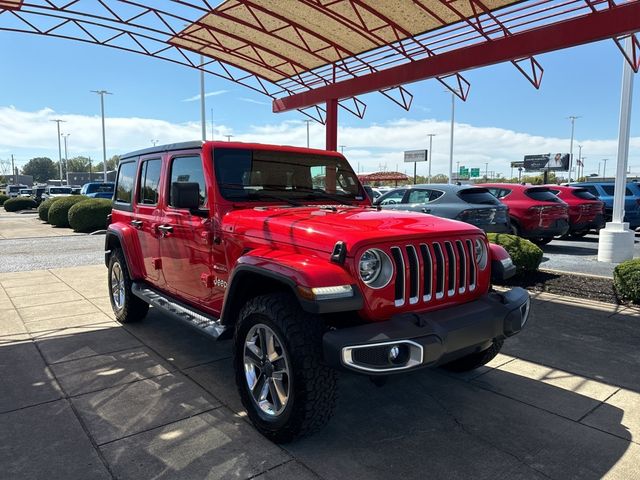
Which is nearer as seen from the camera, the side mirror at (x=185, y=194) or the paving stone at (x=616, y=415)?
the paving stone at (x=616, y=415)

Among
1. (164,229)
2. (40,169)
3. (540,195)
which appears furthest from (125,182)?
(40,169)

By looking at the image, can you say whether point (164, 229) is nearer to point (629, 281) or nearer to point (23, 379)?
point (23, 379)

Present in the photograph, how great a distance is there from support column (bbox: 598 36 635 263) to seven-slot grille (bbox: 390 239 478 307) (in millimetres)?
7464

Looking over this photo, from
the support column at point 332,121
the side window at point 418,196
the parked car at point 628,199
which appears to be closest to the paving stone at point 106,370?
the side window at point 418,196

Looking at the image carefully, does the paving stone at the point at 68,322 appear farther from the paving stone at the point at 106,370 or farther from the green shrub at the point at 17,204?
the green shrub at the point at 17,204

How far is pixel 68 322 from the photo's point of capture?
5457mm

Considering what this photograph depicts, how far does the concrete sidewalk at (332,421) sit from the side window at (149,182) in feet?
4.80

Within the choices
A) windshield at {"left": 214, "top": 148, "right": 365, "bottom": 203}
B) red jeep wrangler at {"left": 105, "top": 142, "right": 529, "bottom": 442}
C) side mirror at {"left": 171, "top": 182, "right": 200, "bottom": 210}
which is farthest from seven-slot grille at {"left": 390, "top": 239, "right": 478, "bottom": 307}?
side mirror at {"left": 171, "top": 182, "right": 200, "bottom": 210}

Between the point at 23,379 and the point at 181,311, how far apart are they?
1.39 meters

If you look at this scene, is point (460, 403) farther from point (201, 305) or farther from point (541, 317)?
point (541, 317)

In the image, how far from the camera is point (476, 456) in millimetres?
2762

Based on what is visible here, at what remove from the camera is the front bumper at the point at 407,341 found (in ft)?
8.09

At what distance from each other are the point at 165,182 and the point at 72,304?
2.97m

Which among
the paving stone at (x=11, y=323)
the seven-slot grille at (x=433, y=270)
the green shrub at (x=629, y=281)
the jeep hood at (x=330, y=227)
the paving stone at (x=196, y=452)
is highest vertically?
the jeep hood at (x=330, y=227)
